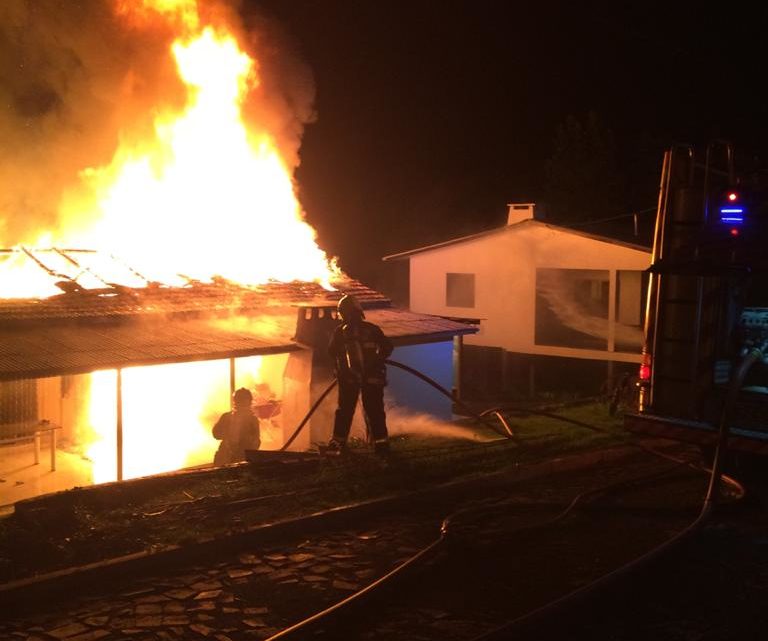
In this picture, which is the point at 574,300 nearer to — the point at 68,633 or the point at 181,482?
the point at 181,482

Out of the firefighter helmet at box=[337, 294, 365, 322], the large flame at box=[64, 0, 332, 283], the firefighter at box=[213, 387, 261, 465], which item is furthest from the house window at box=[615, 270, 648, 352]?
the firefighter at box=[213, 387, 261, 465]

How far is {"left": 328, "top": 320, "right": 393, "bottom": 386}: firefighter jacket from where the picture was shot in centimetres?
1020

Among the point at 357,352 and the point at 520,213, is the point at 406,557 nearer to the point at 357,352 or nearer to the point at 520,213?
the point at 357,352

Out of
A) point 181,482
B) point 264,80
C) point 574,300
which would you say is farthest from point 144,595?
point 574,300

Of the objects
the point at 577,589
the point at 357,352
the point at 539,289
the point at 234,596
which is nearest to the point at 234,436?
the point at 357,352

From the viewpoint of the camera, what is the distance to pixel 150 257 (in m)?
14.1

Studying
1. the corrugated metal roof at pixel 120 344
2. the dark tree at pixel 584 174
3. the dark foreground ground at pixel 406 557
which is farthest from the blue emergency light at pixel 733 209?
the dark tree at pixel 584 174

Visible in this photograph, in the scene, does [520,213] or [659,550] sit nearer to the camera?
[659,550]

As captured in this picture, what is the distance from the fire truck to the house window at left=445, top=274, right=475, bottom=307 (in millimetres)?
15015

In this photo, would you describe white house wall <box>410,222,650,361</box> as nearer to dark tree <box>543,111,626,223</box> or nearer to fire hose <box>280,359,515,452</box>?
dark tree <box>543,111,626,223</box>

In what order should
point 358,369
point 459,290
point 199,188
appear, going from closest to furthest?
point 358,369, point 199,188, point 459,290

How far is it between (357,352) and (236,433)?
1.82 m

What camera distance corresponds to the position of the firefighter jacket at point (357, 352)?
10203mm

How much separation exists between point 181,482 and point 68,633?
3.37m
